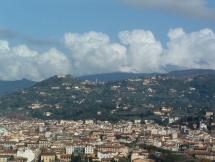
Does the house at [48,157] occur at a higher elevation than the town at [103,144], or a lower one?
lower

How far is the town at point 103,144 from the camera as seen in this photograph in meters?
79.6

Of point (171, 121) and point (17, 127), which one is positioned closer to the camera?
point (17, 127)

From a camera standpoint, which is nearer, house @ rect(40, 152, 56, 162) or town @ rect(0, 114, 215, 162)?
house @ rect(40, 152, 56, 162)

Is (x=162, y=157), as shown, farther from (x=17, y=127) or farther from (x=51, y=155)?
(x=17, y=127)

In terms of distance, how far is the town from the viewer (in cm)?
7956

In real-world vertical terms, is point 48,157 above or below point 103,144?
below

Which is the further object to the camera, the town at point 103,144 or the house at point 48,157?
the town at point 103,144

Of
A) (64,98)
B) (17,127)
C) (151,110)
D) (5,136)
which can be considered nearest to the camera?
(5,136)

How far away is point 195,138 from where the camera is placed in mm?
109000

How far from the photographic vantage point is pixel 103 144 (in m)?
89.2

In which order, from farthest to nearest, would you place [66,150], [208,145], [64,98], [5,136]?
[64,98]
[5,136]
[208,145]
[66,150]

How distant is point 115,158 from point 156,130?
124ft

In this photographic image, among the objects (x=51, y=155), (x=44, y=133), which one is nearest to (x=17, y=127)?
(x=44, y=133)

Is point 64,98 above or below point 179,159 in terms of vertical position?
above
